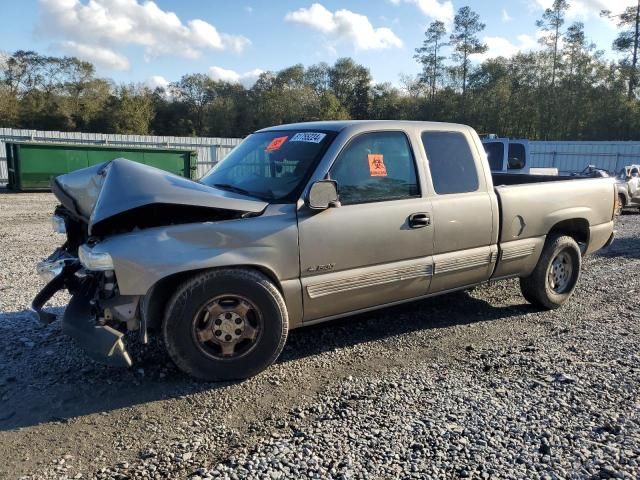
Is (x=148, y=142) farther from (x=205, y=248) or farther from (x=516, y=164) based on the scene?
(x=205, y=248)

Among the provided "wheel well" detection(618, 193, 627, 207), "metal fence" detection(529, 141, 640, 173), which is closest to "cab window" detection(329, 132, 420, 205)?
"wheel well" detection(618, 193, 627, 207)

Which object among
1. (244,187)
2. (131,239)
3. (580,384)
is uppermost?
(244,187)


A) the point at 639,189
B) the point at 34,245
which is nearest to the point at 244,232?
the point at 34,245

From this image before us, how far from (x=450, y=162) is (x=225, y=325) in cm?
257

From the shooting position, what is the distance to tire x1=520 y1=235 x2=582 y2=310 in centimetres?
539

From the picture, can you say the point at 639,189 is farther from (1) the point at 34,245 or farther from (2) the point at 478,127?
(2) the point at 478,127

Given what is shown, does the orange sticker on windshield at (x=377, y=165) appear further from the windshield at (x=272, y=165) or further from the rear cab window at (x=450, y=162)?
the rear cab window at (x=450, y=162)

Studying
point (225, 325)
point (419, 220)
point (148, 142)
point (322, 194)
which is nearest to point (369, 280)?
point (419, 220)

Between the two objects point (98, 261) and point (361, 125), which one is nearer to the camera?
point (98, 261)

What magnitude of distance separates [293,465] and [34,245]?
7920 millimetres

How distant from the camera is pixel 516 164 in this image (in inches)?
580

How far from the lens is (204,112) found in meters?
65.1

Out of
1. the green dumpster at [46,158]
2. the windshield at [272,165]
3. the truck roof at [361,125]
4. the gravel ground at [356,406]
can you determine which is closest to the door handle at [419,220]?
the truck roof at [361,125]

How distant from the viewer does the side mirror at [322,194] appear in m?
3.62
